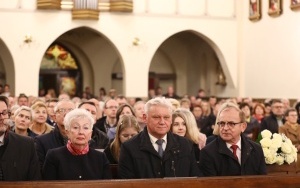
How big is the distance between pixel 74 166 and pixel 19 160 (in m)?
0.46

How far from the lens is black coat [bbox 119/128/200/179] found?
5.02 meters

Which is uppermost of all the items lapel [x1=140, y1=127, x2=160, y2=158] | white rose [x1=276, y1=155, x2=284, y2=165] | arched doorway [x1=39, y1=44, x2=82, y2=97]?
arched doorway [x1=39, y1=44, x2=82, y2=97]

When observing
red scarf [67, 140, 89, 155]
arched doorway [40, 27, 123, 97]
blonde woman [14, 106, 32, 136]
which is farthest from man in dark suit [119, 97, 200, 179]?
arched doorway [40, 27, 123, 97]

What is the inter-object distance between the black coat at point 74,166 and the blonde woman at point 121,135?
3.89 ft

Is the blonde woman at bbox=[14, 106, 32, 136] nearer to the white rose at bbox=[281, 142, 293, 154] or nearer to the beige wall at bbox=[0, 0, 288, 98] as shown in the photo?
the white rose at bbox=[281, 142, 293, 154]

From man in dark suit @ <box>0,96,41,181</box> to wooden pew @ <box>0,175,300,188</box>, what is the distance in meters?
1.25

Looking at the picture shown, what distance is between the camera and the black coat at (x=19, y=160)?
494 cm

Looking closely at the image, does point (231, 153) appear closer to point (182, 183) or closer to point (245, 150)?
point (245, 150)

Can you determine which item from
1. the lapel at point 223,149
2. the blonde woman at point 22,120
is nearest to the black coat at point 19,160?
the lapel at point 223,149

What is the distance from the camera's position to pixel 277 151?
22.1ft

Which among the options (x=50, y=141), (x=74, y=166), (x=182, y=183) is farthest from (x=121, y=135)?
(x=182, y=183)

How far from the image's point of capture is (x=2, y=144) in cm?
496

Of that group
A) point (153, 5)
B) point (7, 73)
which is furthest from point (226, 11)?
point (7, 73)

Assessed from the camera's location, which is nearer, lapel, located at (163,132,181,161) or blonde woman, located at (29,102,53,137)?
lapel, located at (163,132,181,161)
